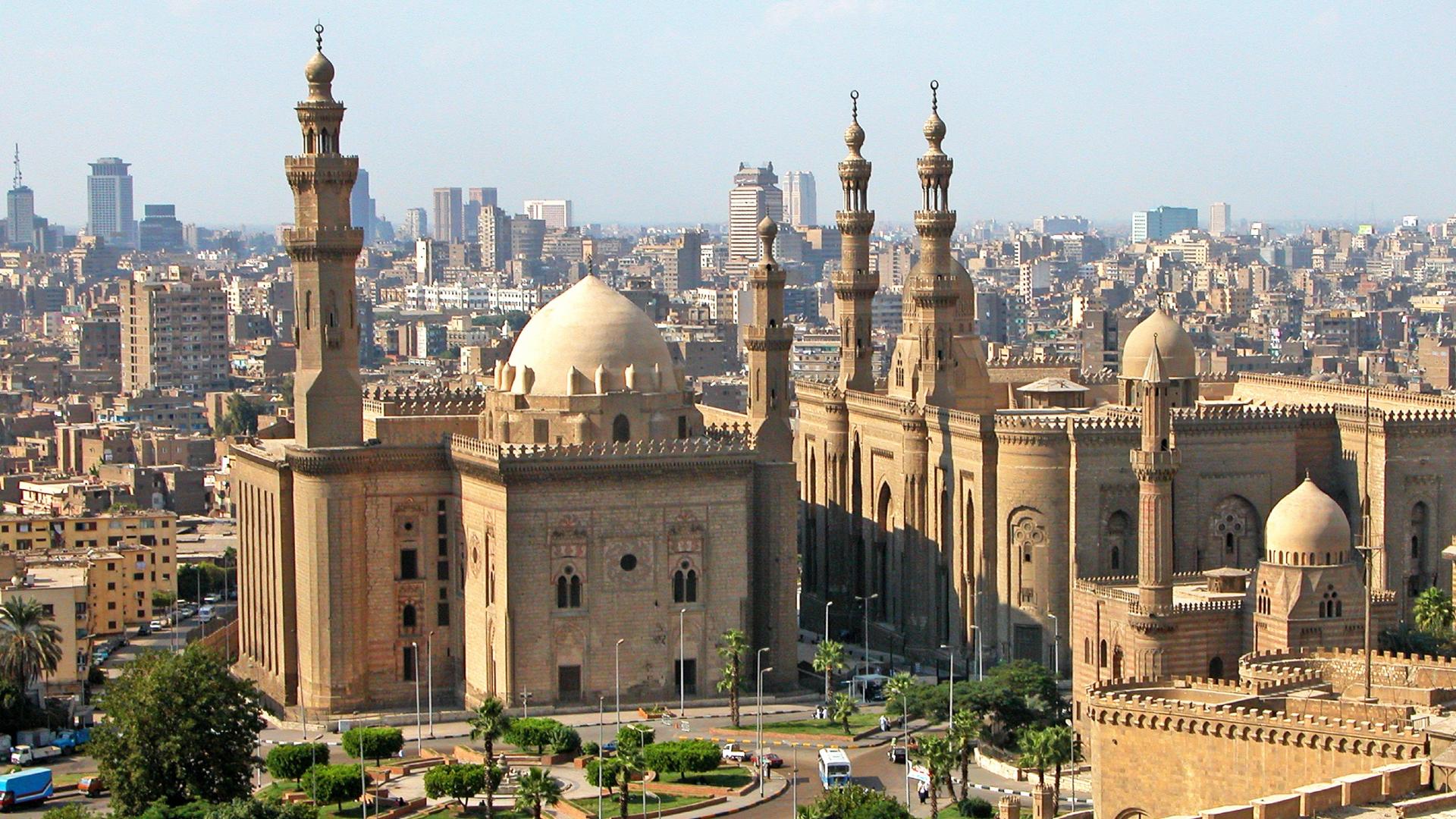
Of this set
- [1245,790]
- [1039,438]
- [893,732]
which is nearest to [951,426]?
[1039,438]

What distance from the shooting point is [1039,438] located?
65.9 meters

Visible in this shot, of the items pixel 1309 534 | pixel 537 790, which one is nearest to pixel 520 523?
pixel 537 790

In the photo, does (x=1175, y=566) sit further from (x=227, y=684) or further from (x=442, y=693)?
(x=227, y=684)

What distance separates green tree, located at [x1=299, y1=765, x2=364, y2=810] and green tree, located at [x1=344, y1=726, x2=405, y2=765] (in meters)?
3.03

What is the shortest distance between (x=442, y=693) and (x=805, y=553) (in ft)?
50.4

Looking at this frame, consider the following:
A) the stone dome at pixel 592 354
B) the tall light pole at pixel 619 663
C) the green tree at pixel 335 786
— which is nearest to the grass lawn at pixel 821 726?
the tall light pole at pixel 619 663

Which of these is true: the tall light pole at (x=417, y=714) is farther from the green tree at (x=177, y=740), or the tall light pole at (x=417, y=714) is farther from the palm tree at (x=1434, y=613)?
the palm tree at (x=1434, y=613)

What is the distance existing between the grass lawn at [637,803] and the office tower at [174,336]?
11884 cm

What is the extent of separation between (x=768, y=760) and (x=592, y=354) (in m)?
12.3

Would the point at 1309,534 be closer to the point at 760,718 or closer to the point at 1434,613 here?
the point at 1434,613

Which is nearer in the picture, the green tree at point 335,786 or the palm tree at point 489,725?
the green tree at point 335,786

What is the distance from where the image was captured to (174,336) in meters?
172

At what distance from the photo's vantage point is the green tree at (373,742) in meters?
59.1

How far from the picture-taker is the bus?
55.3 meters
